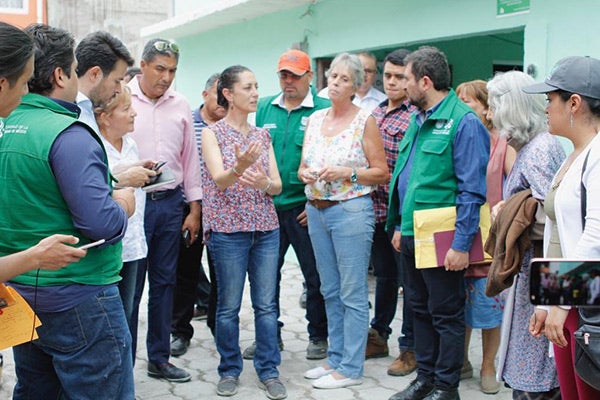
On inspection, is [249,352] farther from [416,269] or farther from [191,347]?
[416,269]

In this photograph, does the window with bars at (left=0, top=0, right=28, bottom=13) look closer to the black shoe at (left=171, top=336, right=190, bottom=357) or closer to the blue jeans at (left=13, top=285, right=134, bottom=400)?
the black shoe at (left=171, top=336, right=190, bottom=357)

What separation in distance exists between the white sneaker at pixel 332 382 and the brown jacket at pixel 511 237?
4.43 feet

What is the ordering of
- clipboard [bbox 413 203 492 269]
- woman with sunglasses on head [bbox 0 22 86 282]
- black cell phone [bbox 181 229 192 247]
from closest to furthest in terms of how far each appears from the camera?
woman with sunglasses on head [bbox 0 22 86 282] → clipboard [bbox 413 203 492 269] → black cell phone [bbox 181 229 192 247]

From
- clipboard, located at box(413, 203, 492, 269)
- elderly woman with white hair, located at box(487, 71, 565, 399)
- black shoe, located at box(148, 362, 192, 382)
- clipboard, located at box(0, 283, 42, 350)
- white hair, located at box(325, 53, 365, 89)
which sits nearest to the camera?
clipboard, located at box(0, 283, 42, 350)

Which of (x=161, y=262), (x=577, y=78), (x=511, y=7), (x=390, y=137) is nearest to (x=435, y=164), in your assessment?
(x=390, y=137)

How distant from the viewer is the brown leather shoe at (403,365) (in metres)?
4.74

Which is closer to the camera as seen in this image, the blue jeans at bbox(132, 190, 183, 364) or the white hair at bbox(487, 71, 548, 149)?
the white hair at bbox(487, 71, 548, 149)

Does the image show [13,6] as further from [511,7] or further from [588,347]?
[588,347]

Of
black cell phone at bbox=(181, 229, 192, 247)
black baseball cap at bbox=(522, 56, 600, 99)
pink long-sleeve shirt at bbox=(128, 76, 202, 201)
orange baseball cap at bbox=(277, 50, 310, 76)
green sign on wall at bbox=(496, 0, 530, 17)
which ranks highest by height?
green sign on wall at bbox=(496, 0, 530, 17)

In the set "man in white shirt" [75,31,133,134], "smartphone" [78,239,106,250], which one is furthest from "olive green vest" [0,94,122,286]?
"man in white shirt" [75,31,133,134]

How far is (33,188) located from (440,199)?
233 cm

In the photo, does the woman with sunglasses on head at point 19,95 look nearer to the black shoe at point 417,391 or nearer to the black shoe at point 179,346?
the black shoe at point 417,391

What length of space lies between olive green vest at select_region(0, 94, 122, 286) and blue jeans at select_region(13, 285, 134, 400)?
0.40 feet

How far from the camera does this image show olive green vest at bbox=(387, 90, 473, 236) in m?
3.98
